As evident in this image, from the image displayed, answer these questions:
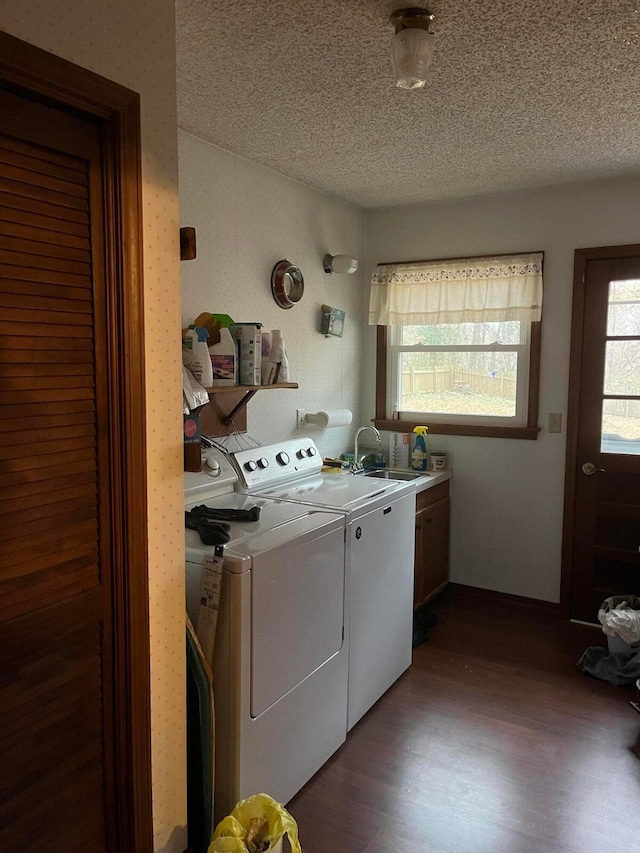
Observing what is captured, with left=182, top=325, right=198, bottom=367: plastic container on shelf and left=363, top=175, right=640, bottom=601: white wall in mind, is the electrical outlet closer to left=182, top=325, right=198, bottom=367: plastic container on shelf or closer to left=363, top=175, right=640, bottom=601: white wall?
left=363, top=175, right=640, bottom=601: white wall

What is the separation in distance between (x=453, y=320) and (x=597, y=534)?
1.46 metres

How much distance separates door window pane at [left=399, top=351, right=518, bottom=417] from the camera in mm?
3678

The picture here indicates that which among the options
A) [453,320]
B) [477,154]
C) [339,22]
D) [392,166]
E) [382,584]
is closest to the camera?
[339,22]

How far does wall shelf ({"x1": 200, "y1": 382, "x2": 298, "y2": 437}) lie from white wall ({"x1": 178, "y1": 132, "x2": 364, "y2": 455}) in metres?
0.16

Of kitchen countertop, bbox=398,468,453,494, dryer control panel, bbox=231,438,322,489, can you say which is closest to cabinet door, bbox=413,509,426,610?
kitchen countertop, bbox=398,468,453,494

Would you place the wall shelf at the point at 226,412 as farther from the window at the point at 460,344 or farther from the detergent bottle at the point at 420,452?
the window at the point at 460,344

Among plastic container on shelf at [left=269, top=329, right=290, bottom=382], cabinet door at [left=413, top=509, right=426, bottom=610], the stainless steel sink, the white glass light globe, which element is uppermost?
the white glass light globe

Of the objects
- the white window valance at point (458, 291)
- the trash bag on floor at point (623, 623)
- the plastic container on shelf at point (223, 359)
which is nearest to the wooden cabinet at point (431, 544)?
the trash bag on floor at point (623, 623)

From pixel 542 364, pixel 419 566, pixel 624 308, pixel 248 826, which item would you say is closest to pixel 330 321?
pixel 542 364

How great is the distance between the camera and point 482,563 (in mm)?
3797

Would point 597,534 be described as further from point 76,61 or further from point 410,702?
point 76,61

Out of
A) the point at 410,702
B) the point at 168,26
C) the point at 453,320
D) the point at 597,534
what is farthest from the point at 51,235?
the point at 597,534

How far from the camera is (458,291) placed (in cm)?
369

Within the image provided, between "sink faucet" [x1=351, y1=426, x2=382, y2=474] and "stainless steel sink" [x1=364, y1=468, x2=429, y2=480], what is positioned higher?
"sink faucet" [x1=351, y1=426, x2=382, y2=474]
